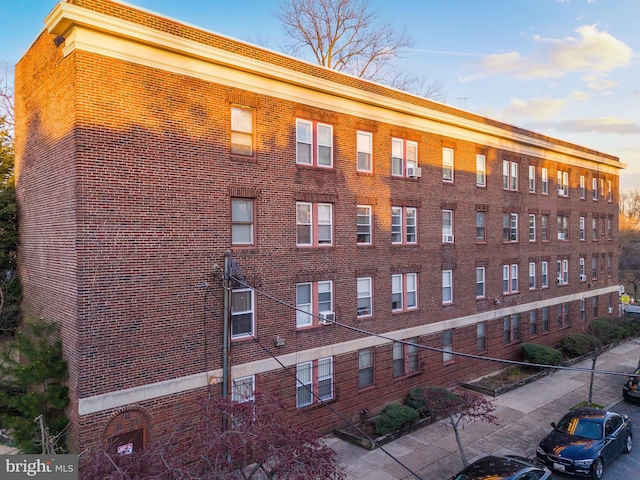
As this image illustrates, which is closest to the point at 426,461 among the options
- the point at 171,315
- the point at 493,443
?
the point at 493,443

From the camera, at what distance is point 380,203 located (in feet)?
60.8

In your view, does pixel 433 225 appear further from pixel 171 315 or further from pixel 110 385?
pixel 110 385

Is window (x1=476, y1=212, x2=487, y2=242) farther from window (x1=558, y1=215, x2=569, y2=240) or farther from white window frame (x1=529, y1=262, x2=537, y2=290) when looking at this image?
window (x1=558, y1=215, x2=569, y2=240)

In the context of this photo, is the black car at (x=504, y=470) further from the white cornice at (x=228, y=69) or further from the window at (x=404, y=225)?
the white cornice at (x=228, y=69)

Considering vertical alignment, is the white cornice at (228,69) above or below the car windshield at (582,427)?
above

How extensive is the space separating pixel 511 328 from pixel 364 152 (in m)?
14.0

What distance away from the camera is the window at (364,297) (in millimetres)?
17922

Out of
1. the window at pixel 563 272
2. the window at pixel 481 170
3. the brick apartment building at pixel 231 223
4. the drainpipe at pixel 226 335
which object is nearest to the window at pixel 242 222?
the brick apartment building at pixel 231 223

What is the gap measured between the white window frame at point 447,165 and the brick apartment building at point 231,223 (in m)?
0.10

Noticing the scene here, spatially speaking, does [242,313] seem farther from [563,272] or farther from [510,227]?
[563,272]

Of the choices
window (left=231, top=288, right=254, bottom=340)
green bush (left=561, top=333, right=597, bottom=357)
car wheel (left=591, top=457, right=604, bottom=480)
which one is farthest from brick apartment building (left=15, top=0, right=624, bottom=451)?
green bush (left=561, top=333, right=597, bottom=357)

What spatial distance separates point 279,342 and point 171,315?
12.4 ft

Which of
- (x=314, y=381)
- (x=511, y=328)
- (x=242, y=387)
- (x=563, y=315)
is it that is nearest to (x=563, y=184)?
(x=563, y=315)

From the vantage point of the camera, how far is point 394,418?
16516mm
